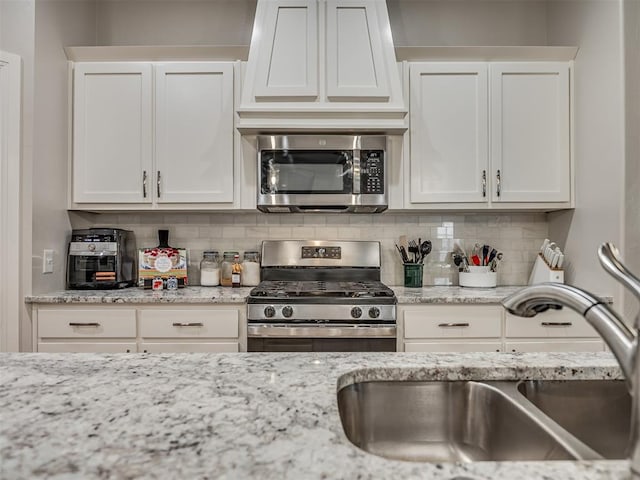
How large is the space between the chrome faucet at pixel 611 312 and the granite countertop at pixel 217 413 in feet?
0.29

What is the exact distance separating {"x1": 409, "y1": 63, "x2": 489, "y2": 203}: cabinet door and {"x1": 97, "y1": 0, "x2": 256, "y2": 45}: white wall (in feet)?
4.32

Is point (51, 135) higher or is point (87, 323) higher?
point (51, 135)

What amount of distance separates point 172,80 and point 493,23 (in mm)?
2243

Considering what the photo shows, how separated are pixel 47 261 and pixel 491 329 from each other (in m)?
2.51

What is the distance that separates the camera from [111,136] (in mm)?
2566

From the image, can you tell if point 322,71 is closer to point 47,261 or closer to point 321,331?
point 321,331

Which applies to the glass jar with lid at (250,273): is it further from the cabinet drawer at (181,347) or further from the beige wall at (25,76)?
the beige wall at (25,76)

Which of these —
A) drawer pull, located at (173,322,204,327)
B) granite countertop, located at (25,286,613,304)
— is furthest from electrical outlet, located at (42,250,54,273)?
drawer pull, located at (173,322,204,327)

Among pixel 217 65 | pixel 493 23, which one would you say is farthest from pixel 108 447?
pixel 493 23

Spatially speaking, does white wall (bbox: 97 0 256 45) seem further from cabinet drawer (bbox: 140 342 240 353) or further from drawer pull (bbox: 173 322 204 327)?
cabinet drawer (bbox: 140 342 240 353)

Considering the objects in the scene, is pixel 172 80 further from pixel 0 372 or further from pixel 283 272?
pixel 0 372

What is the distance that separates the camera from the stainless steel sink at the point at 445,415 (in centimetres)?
89

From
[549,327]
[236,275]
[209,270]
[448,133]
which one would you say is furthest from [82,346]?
[549,327]

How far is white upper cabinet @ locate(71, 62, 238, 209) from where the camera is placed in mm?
2555
